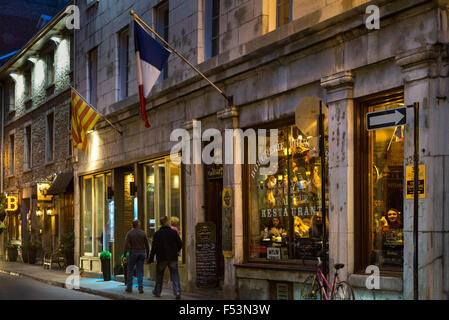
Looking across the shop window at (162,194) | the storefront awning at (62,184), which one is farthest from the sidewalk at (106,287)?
the storefront awning at (62,184)

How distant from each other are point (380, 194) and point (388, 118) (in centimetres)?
267

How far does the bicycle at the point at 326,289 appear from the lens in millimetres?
10232

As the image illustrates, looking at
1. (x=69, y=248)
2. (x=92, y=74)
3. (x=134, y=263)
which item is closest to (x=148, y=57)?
(x=134, y=263)

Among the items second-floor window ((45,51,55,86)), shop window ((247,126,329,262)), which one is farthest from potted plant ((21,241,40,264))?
shop window ((247,126,329,262))

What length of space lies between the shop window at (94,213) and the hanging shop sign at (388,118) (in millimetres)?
14384

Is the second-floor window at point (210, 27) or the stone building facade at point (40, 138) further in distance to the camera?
the stone building facade at point (40, 138)

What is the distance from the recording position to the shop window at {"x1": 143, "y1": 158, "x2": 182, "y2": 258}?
1770cm

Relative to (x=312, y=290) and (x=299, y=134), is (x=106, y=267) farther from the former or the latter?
(x=312, y=290)

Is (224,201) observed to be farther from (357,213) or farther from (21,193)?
(21,193)

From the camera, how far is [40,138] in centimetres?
3009

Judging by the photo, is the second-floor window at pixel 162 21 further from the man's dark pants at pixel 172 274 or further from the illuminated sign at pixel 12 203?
the illuminated sign at pixel 12 203

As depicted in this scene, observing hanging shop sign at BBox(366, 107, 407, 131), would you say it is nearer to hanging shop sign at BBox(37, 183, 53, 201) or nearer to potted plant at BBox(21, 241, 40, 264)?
hanging shop sign at BBox(37, 183, 53, 201)

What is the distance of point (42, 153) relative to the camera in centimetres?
2972
